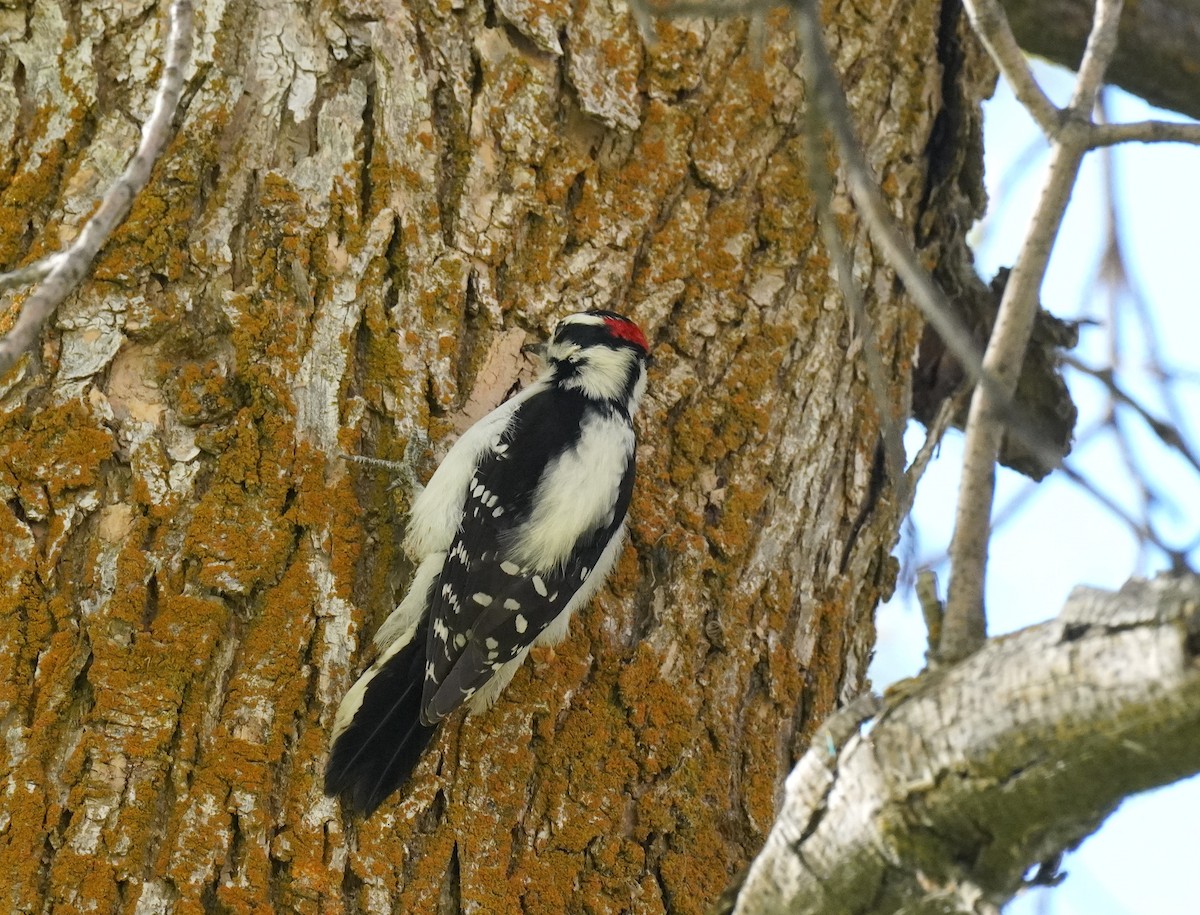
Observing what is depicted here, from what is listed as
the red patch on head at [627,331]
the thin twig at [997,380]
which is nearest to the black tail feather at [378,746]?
the red patch on head at [627,331]

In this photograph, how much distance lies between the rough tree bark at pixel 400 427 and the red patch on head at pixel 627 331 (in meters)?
0.06

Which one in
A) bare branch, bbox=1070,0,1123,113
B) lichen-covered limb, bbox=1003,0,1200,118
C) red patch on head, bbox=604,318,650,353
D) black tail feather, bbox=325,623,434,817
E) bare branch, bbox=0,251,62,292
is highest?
lichen-covered limb, bbox=1003,0,1200,118

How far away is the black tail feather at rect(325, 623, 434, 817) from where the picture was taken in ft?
7.63

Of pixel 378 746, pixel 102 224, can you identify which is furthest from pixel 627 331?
pixel 102 224

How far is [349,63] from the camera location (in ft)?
9.31

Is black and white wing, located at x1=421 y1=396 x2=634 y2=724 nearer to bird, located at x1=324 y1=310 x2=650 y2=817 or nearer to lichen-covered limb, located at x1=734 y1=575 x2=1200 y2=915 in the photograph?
bird, located at x1=324 y1=310 x2=650 y2=817

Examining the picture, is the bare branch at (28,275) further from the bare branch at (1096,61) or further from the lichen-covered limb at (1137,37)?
the lichen-covered limb at (1137,37)

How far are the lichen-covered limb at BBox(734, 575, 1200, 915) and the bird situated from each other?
3.39 feet

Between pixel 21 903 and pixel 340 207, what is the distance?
4.84 feet

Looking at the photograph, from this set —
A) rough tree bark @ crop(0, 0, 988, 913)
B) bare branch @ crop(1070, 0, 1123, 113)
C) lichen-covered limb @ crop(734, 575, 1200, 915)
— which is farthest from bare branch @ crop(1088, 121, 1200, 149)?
rough tree bark @ crop(0, 0, 988, 913)

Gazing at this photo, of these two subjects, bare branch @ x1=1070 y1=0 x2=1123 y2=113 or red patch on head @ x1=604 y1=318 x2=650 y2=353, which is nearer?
bare branch @ x1=1070 y1=0 x2=1123 y2=113

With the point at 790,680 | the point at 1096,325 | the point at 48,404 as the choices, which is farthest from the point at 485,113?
Answer: the point at 1096,325

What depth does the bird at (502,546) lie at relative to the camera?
2455mm

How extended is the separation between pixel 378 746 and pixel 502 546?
2.41 feet
